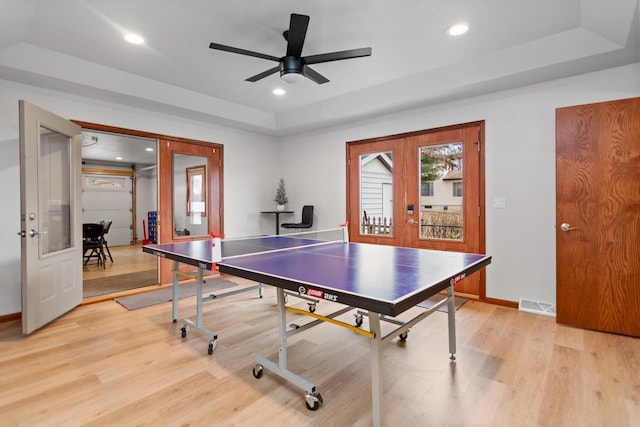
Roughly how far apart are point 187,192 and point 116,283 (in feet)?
5.76

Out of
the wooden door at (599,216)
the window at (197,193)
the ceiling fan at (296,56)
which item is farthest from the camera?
the window at (197,193)

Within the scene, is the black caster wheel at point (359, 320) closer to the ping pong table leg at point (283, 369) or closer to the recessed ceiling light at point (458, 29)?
the ping pong table leg at point (283, 369)

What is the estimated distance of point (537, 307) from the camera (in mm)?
3451

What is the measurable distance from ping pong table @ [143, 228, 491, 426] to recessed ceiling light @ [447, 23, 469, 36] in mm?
2006

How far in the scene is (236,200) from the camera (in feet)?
18.3

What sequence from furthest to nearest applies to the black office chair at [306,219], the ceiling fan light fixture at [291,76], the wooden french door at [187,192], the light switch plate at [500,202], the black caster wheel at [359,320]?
the black office chair at [306,219] → the wooden french door at [187,192] → the light switch plate at [500,202] → the black caster wheel at [359,320] → the ceiling fan light fixture at [291,76]

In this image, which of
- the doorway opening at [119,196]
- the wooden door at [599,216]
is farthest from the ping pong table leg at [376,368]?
the doorway opening at [119,196]

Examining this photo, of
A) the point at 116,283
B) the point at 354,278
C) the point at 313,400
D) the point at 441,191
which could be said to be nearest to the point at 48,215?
the point at 116,283

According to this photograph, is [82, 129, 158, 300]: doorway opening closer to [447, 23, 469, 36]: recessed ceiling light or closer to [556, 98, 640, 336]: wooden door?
[447, 23, 469, 36]: recessed ceiling light

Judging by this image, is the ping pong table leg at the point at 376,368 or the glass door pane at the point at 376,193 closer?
the ping pong table leg at the point at 376,368

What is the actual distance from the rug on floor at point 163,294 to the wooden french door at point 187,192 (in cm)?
36

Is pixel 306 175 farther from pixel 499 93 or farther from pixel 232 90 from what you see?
pixel 499 93

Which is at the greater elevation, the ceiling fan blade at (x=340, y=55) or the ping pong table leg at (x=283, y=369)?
the ceiling fan blade at (x=340, y=55)

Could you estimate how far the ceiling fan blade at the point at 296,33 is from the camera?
2.16 metres
